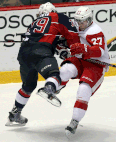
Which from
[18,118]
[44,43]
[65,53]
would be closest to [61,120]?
[18,118]

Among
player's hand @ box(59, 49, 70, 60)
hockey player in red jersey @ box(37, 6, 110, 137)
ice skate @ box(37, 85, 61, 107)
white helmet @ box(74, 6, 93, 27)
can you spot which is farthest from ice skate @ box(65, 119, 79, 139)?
white helmet @ box(74, 6, 93, 27)

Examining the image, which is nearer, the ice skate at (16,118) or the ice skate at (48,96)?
the ice skate at (48,96)

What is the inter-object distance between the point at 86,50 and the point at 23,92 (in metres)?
0.85

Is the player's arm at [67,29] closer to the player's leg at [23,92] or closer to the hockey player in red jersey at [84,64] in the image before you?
the hockey player in red jersey at [84,64]

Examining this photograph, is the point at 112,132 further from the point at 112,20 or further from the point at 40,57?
the point at 112,20

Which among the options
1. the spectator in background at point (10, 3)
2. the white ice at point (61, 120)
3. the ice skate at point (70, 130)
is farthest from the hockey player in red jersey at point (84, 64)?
the spectator in background at point (10, 3)

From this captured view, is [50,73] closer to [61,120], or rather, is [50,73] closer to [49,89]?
[49,89]

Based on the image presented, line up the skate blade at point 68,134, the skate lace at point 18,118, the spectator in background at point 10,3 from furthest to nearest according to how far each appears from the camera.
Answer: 1. the spectator in background at point 10,3
2. the skate lace at point 18,118
3. the skate blade at point 68,134

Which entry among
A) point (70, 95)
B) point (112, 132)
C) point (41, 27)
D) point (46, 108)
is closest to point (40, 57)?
point (41, 27)

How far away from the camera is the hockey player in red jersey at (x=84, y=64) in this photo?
10.7 ft

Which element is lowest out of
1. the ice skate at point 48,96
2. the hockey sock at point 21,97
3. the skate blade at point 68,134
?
the skate blade at point 68,134

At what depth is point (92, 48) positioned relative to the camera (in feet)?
10.8

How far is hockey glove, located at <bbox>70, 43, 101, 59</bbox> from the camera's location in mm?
3268

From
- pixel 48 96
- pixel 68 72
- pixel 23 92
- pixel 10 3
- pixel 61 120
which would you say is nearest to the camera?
pixel 48 96
